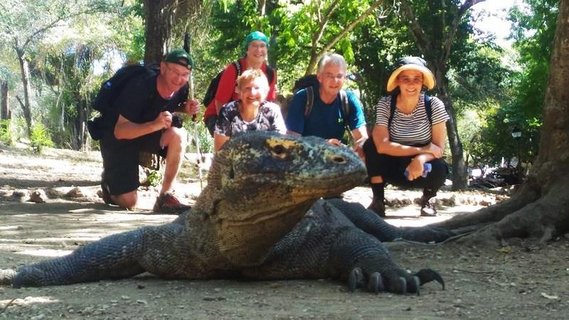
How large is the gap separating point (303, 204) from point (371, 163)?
3.08m

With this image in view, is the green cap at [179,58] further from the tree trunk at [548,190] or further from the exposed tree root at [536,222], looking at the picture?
the exposed tree root at [536,222]

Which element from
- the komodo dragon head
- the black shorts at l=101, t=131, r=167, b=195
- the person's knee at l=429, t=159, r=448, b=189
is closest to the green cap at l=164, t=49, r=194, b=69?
the black shorts at l=101, t=131, r=167, b=195

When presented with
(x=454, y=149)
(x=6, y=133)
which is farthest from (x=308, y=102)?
(x=6, y=133)

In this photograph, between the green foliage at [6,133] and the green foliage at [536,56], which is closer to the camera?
the green foliage at [536,56]

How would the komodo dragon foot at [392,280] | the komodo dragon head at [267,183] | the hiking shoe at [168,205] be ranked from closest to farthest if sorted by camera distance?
the komodo dragon head at [267,183]
the komodo dragon foot at [392,280]
the hiking shoe at [168,205]

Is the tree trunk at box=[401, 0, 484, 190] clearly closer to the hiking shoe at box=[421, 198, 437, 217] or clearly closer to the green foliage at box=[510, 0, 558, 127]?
the green foliage at box=[510, 0, 558, 127]

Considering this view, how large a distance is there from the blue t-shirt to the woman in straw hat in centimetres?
26

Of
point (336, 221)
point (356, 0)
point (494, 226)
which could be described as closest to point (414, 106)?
point (494, 226)

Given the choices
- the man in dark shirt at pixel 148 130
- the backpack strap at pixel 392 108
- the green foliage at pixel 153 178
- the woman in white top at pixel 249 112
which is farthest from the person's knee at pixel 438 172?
the green foliage at pixel 153 178

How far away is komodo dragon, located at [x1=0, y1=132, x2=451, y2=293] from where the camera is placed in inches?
90.7

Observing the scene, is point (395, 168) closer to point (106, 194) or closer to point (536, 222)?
point (536, 222)

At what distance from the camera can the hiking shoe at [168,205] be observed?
598 cm

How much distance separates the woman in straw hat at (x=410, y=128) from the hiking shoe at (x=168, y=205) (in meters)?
1.69

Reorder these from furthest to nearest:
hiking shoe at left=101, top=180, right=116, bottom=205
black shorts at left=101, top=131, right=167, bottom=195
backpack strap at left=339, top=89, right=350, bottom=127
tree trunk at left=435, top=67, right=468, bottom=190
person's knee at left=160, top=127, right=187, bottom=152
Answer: tree trunk at left=435, top=67, right=468, bottom=190
hiking shoe at left=101, top=180, right=116, bottom=205
person's knee at left=160, top=127, right=187, bottom=152
black shorts at left=101, top=131, right=167, bottom=195
backpack strap at left=339, top=89, right=350, bottom=127
